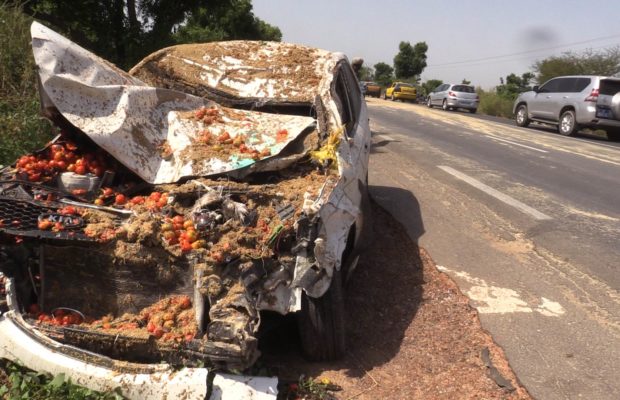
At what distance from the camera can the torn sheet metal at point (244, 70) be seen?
4.87 meters

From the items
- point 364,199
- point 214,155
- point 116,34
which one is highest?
point 116,34

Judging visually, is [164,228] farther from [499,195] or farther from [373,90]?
[373,90]

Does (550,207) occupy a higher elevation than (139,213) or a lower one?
lower

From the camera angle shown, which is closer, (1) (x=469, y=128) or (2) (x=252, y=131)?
(2) (x=252, y=131)

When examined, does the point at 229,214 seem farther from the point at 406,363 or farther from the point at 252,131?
the point at 406,363

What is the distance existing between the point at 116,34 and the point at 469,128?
11.2 m

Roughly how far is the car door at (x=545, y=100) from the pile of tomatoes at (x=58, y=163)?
17.6 meters

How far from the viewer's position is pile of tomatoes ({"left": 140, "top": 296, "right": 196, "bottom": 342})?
289 centimetres

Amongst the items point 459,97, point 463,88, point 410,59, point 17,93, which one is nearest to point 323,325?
point 17,93

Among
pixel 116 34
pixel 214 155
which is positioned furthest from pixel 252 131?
pixel 116 34

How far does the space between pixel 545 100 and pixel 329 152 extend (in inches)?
683

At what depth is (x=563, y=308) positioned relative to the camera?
4402 millimetres

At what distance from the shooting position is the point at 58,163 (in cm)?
387

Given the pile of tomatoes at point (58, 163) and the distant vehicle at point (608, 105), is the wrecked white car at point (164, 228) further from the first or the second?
the distant vehicle at point (608, 105)
